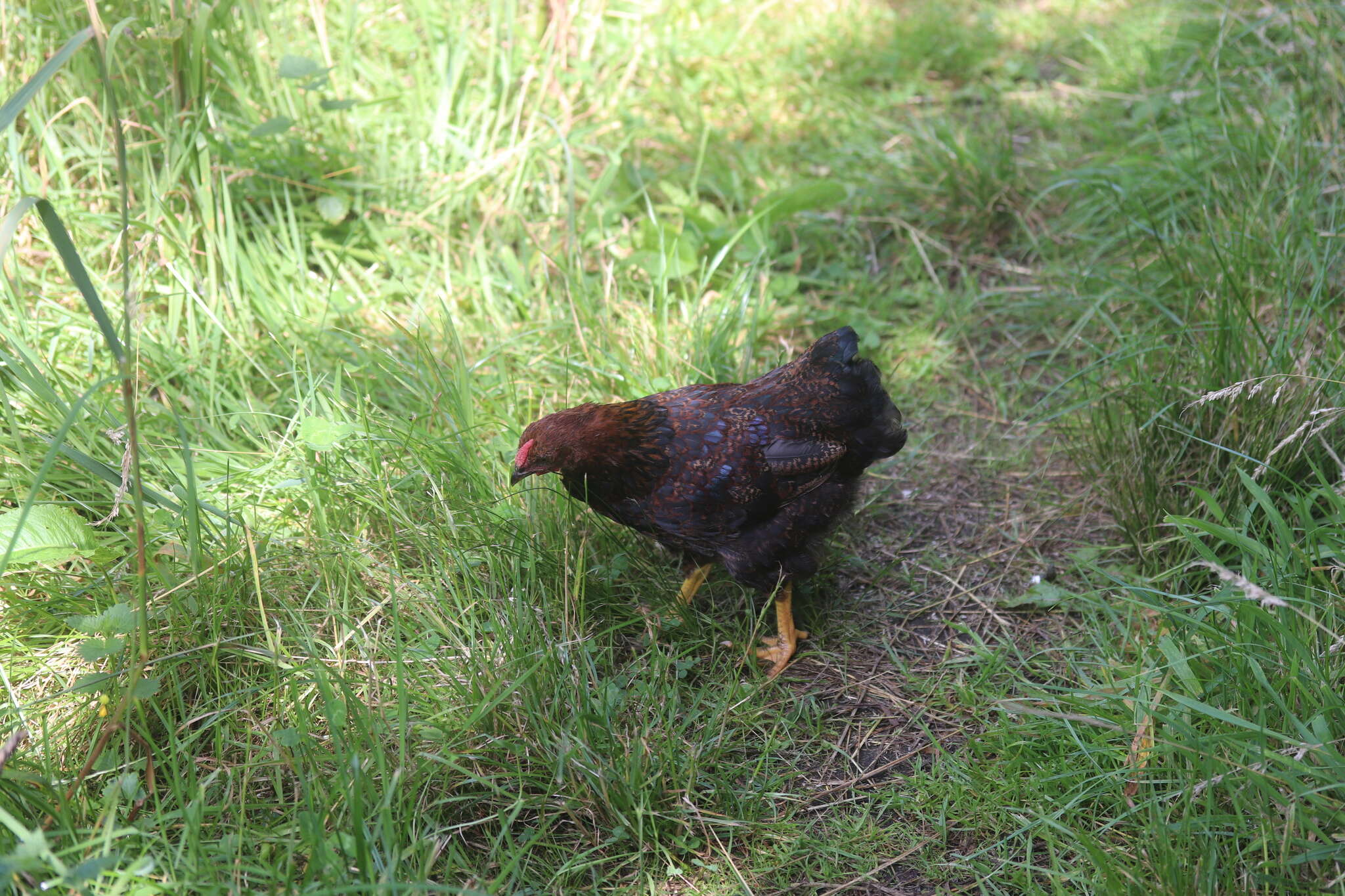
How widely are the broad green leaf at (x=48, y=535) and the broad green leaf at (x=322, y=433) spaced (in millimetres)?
647

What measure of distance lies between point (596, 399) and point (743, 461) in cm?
84

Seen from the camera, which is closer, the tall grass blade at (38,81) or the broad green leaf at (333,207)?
the tall grass blade at (38,81)

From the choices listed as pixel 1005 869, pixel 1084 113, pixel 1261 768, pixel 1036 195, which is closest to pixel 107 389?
pixel 1005 869

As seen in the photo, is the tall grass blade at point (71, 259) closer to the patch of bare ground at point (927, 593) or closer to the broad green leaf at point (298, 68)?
the patch of bare ground at point (927, 593)

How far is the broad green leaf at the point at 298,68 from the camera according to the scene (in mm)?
3902

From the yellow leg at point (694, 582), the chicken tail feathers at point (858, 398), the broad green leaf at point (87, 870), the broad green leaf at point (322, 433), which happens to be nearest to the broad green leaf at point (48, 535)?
the broad green leaf at point (322, 433)

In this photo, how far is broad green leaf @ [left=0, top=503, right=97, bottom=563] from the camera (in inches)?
101

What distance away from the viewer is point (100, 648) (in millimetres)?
2348

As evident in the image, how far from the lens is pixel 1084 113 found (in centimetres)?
506

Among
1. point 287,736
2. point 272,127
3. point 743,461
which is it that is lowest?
point 287,736

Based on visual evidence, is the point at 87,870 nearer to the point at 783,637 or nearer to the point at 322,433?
the point at 322,433

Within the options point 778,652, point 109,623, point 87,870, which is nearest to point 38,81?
point 109,623

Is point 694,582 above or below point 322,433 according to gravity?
below

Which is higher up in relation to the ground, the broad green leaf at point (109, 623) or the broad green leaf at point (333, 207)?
the broad green leaf at point (333, 207)
